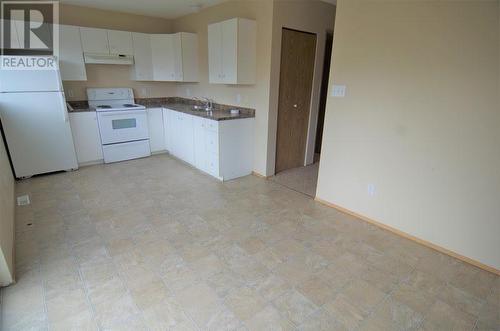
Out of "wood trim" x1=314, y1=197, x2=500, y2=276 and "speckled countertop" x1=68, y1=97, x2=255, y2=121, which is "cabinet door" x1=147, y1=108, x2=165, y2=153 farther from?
"wood trim" x1=314, y1=197, x2=500, y2=276

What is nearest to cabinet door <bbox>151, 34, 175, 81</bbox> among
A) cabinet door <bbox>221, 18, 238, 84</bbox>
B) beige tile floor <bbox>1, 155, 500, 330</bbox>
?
cabinet door <bbox>221, 18, 238, 84</bbox>

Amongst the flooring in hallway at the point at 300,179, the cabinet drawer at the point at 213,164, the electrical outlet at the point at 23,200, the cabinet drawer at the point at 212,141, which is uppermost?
the cabinet drawer at the point at 212,141

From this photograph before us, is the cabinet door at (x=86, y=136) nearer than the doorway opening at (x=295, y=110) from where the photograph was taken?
No

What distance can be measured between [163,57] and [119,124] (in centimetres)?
139

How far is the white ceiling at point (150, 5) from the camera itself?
3838 mm

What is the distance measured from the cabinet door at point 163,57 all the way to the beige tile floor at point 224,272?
250cm

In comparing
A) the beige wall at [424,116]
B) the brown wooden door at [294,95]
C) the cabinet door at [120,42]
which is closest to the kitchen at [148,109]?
the cabinet door at [120,42]

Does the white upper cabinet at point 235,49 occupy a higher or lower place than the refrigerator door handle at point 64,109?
higher

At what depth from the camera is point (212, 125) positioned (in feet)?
11.8

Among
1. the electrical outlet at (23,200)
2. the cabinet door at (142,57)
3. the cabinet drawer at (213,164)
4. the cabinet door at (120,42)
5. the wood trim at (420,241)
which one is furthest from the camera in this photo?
the cabinet door at (142,57)

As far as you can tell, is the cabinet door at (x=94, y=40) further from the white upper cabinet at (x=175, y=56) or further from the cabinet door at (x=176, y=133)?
the cabinet door at (x=176, y=133)

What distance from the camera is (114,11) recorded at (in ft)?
14.5

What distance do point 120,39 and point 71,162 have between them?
2097 millimetres

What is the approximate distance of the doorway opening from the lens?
360cm
